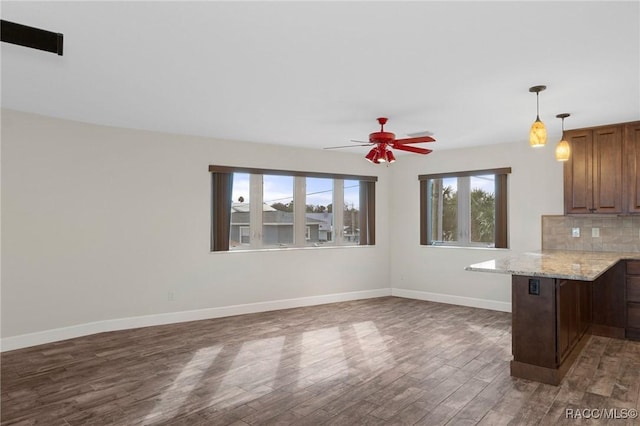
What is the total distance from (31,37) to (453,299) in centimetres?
607

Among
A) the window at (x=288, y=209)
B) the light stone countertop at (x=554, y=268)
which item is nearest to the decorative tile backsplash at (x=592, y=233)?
the light stone countertop at (x=554, y=268)

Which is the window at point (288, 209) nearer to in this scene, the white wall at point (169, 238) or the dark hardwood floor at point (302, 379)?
the white wall at point (169, 238)

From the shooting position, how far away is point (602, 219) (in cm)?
507

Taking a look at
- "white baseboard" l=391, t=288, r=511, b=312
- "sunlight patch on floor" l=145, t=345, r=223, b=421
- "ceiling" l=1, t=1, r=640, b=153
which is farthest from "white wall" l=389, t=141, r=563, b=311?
"sunlight patch on floor" l=145, t=345, r=223, b=421

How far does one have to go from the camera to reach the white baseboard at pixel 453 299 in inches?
229

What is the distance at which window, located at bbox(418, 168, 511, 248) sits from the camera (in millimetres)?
5910

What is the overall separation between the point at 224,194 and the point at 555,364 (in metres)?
4.31

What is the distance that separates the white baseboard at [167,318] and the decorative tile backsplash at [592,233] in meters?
2.79

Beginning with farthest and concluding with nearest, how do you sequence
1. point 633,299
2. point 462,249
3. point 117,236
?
point 462,249
point 117,236
point 633,299

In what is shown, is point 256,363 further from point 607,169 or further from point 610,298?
point 607,169

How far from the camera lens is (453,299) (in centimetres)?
633

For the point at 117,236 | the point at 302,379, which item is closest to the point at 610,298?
the point at 302,379

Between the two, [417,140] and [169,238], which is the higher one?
[417,140]

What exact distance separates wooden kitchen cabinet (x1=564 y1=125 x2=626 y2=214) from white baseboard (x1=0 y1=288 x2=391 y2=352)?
333 cm
